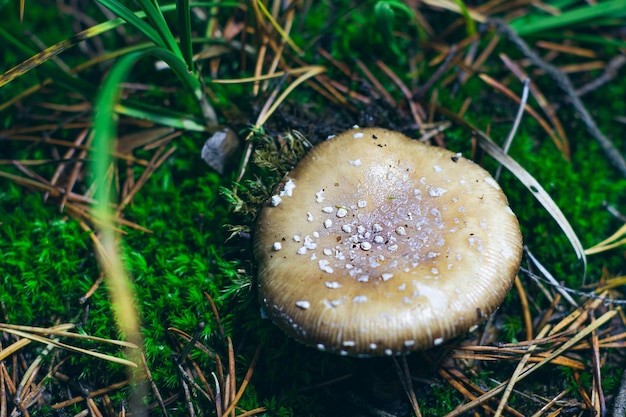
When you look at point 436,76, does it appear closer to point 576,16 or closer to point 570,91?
point 570,91

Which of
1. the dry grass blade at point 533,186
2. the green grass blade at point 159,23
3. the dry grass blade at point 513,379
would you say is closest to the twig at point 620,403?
A: the dry grass blade at point 513,379

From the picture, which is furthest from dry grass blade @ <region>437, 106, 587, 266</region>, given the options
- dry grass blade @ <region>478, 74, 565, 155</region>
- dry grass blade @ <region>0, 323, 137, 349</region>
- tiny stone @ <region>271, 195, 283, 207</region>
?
dry grass blade @ <region>0, 323, 137, 349</region>

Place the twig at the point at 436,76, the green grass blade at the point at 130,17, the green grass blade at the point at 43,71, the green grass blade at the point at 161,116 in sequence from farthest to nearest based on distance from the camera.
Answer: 1. the twig at the point at 436,76
2. the green grass blade at the point at 161,116
3. the green grass blade at the point at 43,71
4. the green grass blade at the point at 130,17

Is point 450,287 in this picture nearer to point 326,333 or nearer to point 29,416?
point 326,333

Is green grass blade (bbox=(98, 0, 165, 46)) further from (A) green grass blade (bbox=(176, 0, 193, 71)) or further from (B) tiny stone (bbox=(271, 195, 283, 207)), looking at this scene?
(B) tiny stone (bbox=(271, 195, 283, 207))

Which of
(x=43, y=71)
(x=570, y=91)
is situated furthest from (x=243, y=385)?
(x=570, y=91)

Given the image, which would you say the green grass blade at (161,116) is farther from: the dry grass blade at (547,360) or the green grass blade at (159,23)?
the dry grass blade at (547,360)
